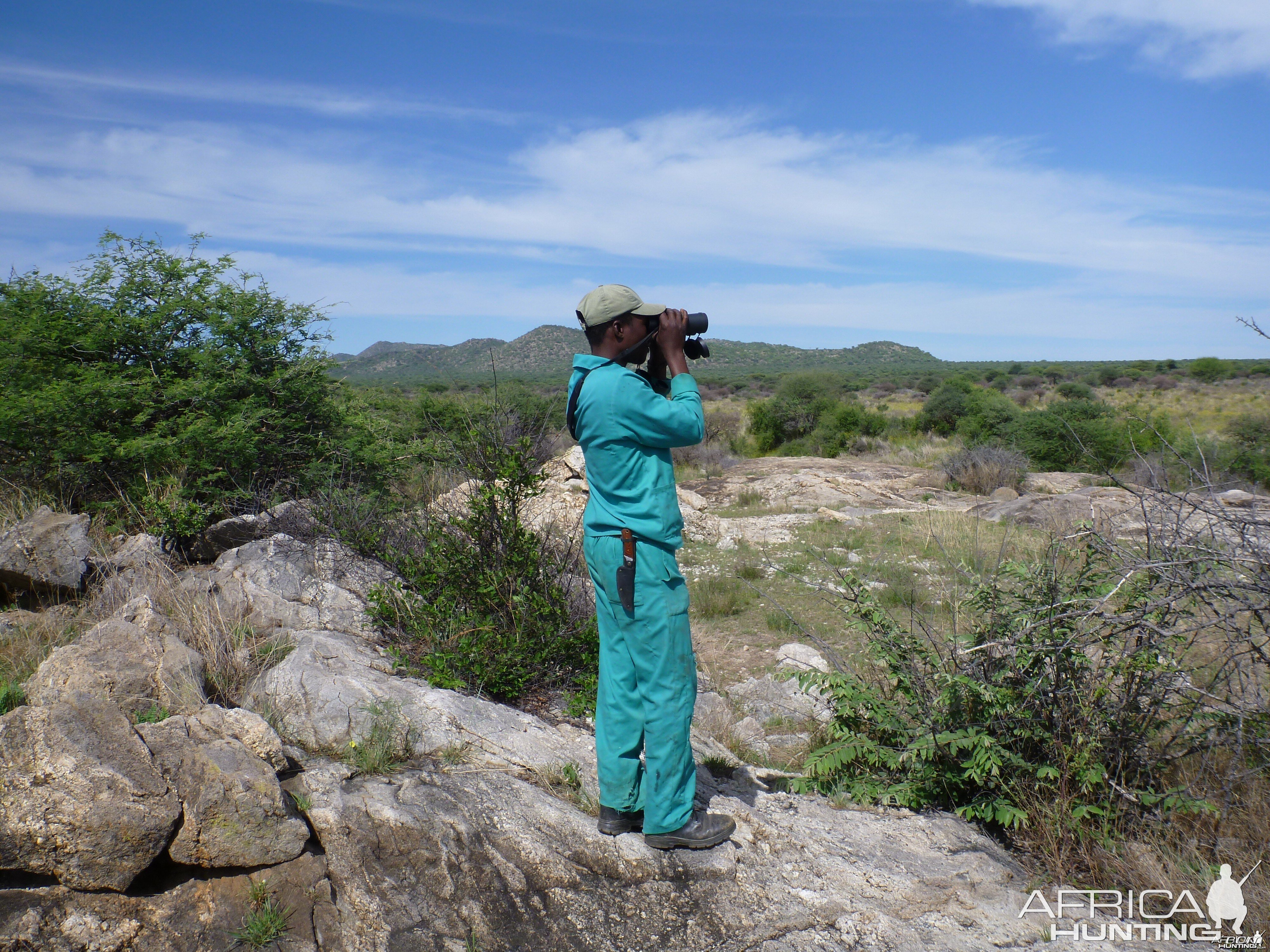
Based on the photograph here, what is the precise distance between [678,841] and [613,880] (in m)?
0.28

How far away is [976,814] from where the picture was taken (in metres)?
3.35

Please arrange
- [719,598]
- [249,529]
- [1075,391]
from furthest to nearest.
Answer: [1075,391] < [719,598] < [249,529]

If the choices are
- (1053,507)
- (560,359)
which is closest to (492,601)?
(1053,507)

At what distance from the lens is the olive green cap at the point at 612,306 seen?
9.52 feet

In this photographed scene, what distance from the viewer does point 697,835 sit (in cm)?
292

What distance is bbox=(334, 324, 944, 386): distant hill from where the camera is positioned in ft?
181

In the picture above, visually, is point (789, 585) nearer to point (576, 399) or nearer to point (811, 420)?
point (576, 399)

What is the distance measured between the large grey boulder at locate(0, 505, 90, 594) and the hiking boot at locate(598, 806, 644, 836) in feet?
13.4

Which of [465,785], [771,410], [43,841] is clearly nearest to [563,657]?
[465,785]

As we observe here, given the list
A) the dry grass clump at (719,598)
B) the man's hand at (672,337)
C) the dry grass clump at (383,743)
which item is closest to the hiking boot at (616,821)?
the dry grass clump at (383,743)

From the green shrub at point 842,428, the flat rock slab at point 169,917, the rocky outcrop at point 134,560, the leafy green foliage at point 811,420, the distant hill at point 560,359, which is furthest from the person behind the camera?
the distant hill at point 560,359

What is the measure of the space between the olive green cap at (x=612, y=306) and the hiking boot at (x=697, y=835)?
193 cm

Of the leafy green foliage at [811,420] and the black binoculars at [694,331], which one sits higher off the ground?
the black binoculars at [694,331]

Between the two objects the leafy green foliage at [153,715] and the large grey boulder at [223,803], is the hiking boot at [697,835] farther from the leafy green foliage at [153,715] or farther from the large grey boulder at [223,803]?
the leafy green foliage at [153,715]
